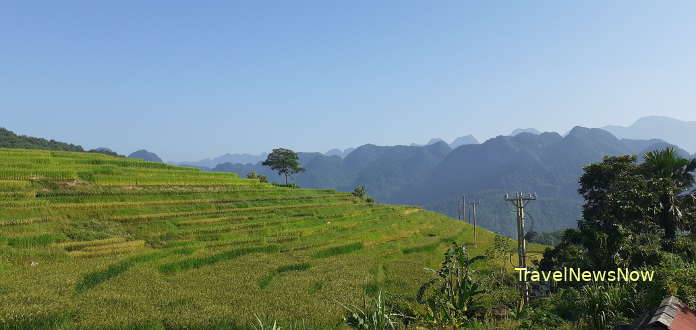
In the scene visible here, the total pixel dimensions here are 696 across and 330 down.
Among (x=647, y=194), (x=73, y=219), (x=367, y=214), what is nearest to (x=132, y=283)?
(x=73, y=219)

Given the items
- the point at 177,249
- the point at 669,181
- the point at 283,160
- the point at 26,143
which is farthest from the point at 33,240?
the point at 26,143

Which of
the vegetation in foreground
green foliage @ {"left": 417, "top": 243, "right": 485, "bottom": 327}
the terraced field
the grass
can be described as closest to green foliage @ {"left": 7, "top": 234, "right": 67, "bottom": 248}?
the terraced field

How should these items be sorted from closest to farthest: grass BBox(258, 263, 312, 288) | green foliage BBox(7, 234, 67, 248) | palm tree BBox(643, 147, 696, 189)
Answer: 1. grass BBox(258, 263, 312, 288)
2. palm tree BBox(643, 147, 696, 189)
3. green foliage BBox(7, 234, 67, 248)

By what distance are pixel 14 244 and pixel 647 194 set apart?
1648 inches

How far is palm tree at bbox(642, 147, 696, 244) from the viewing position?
81.9ft

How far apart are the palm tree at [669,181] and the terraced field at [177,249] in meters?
15.9

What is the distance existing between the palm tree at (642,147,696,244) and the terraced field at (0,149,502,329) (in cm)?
1590

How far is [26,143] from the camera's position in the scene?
13925 centimetres

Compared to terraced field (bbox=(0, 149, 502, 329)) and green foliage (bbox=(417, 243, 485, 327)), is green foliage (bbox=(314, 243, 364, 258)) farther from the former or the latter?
green foliage (bbox=(417, 243, 485, 327))

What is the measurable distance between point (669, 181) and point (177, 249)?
115 ft

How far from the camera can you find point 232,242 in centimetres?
3659

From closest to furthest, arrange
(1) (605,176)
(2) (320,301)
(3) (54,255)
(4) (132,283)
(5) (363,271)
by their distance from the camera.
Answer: (2) (320,301), (4) (132,283), (3) (54,255), (5) (363,271), (1) (605,176)

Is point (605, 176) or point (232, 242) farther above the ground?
point (605, 176)

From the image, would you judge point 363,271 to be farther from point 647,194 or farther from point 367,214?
point 367,214
